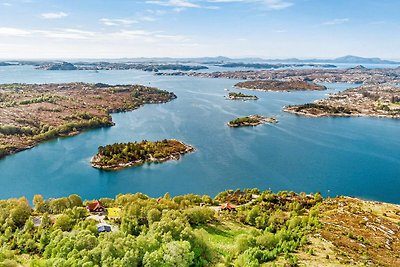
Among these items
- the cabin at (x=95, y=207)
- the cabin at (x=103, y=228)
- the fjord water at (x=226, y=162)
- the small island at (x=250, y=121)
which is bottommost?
the fjord water at (x=226, y=162)

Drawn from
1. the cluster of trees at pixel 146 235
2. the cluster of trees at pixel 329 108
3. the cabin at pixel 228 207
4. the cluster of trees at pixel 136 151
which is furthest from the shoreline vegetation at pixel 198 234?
the cluster of trees at pixel 329 108

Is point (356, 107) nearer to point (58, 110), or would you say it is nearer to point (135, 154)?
point (135, 154)

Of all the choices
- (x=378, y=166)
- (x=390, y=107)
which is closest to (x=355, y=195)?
(x=378, y=166)

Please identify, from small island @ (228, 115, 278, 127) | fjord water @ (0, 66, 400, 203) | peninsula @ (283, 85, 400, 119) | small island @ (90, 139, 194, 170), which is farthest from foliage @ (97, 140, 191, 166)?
peninsula @ (283, 85, 400, 119)

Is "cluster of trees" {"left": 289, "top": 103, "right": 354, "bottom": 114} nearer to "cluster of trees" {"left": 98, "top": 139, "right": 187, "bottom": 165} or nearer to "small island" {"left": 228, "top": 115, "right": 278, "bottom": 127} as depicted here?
"small island" {"left": 228, "top": 115, "right": 278, "bottom": 127}

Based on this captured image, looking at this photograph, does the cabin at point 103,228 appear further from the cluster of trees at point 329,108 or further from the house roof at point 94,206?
the cluster of trees at point 329,108

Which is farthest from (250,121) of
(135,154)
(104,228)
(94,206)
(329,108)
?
(104,228)

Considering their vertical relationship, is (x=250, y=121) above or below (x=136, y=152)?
above
